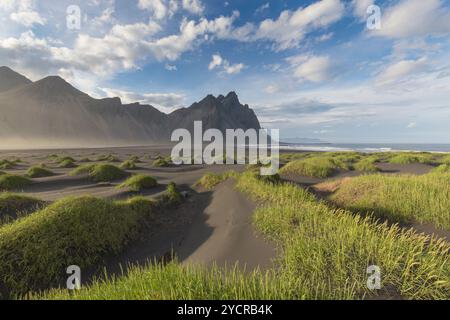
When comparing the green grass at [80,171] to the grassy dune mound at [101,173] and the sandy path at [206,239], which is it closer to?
the grassy dune mound at [101,173]

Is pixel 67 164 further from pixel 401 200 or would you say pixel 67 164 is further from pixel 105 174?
pixel 401 200

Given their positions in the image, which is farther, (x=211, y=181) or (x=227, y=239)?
(x=211, y=181)

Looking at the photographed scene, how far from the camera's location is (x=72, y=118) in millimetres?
121562

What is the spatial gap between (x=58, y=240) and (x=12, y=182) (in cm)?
1391

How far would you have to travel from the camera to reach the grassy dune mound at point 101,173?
20500 millimetres

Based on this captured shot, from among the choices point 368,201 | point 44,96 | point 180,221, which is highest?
point 44,96

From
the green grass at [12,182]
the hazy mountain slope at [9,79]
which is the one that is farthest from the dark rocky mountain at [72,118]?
the green grass at [12,182]

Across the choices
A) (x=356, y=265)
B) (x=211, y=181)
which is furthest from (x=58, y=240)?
(x=211, y=181)

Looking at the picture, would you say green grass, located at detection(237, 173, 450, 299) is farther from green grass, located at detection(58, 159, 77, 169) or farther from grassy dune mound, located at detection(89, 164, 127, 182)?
green grass, located at detection(58, 159, 77, 169)

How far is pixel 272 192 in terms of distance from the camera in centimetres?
1175

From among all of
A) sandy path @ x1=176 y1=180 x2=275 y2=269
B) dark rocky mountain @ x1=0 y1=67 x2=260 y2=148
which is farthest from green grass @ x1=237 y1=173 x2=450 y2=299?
dark rocky mountain @ x1=0 y1=67 x2=260 y2=148
